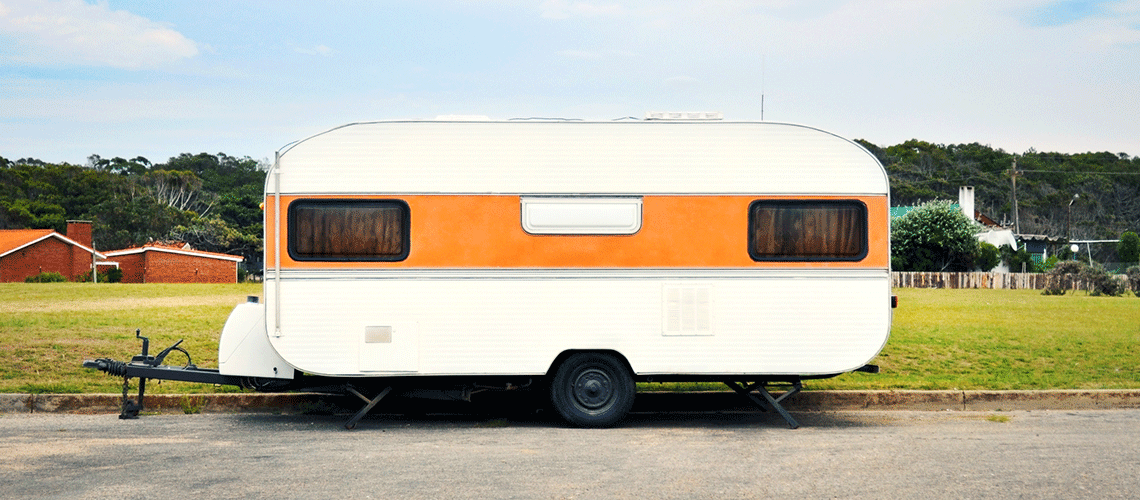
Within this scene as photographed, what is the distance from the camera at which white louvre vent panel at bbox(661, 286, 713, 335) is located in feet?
28.6

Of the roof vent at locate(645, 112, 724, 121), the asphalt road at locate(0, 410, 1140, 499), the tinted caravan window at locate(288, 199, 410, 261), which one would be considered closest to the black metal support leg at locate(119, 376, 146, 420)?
the asphalt road at locate(0, 410, 1140, 499)

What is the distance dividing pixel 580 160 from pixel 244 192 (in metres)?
71.7

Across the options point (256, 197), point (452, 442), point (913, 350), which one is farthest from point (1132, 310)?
point (256, 197)

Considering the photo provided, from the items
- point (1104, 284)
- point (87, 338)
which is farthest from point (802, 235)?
point (1104, 284)

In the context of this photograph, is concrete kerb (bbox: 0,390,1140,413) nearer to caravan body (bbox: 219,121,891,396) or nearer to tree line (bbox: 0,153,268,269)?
caravan body (bbox: 219,121,891,396)

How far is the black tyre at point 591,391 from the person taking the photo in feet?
28.6

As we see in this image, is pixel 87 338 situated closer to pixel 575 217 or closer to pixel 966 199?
pixel 575 217

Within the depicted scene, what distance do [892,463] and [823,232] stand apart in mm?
2416

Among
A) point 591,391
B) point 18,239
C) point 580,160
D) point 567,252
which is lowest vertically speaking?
point 591,391

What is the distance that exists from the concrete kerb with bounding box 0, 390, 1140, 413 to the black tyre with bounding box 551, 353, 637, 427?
1.46m

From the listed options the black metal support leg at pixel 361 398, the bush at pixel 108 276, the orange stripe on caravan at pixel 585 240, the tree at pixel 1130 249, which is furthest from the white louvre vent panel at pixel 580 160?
the tree at pixel 1130 249

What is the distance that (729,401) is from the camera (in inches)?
403

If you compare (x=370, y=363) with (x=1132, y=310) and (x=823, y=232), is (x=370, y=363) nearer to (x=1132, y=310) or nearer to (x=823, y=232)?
(x=823, y=232)

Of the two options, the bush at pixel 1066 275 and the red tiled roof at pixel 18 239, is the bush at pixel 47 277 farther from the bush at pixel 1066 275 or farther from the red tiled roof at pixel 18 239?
the bush at pixel 1066 275
